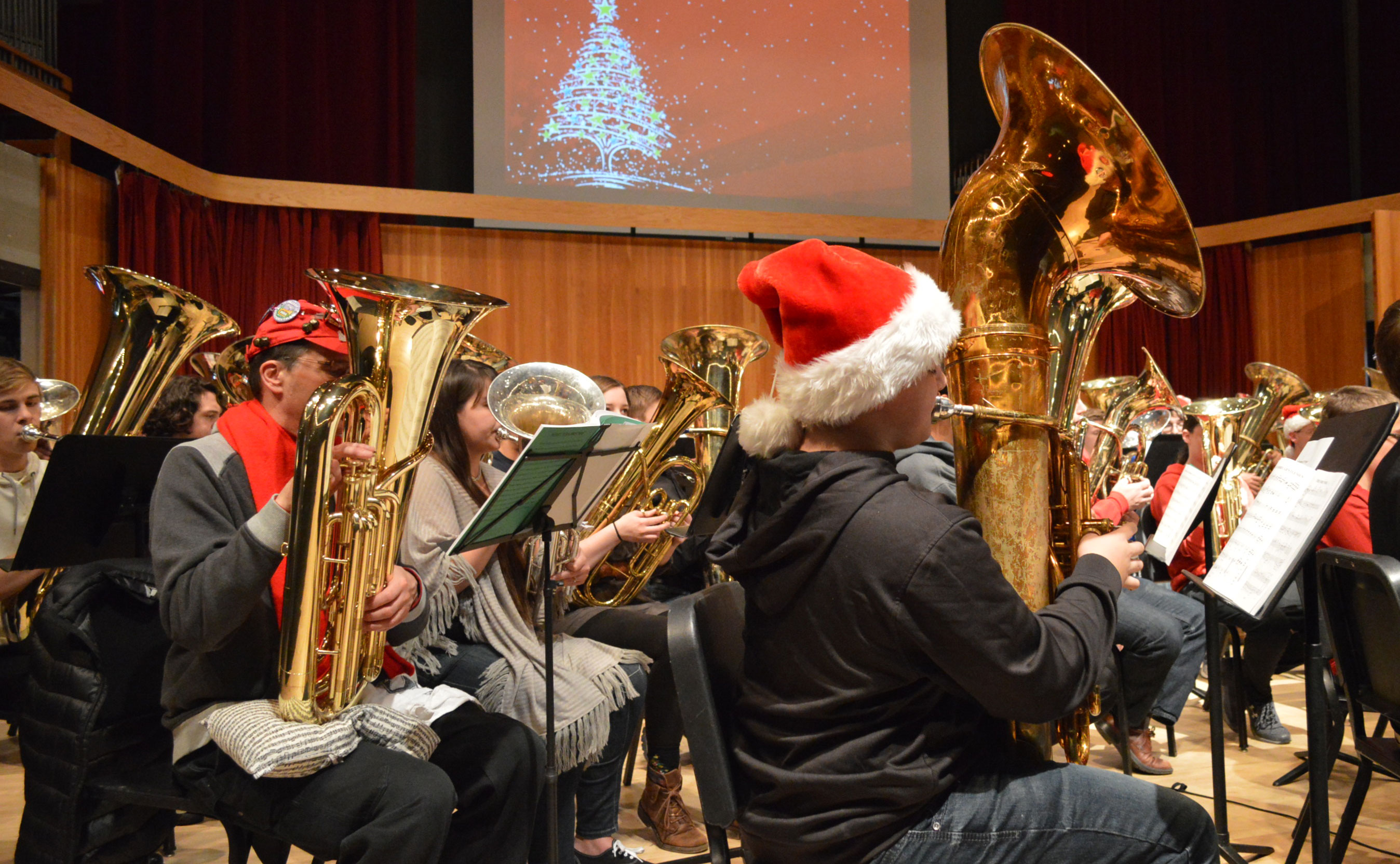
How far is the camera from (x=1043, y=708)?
133 cm

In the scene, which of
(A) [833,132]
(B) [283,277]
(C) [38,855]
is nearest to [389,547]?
(C) [38,855]

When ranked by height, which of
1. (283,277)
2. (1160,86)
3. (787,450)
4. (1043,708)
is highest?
(1160,86)

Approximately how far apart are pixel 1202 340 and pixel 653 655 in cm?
723

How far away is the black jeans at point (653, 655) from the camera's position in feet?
9.50

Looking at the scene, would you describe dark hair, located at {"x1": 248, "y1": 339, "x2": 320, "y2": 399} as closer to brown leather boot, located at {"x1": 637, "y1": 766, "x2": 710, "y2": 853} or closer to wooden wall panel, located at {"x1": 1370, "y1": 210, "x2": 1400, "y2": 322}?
brown leather boot, located at {"x1": 637, "y1": 766, "x2": 710, "y2": 853}

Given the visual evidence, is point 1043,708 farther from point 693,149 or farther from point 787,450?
point 693,149

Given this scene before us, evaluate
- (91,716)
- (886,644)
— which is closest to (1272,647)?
(886,644)

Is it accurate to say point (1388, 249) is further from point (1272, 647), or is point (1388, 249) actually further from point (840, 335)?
point (840, 335)

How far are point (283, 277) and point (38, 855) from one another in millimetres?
5087

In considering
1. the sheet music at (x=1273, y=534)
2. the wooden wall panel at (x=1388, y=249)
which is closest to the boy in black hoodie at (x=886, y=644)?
the sheet music at (x=1273, y=534)

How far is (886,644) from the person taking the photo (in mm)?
1343

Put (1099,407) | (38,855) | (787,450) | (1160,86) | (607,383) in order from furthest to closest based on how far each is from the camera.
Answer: (1160,86) < (1099,407) < (607,383) < (38,855) < (787,450)

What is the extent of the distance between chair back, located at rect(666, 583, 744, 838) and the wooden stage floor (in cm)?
143

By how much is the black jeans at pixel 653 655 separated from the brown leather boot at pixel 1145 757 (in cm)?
159
